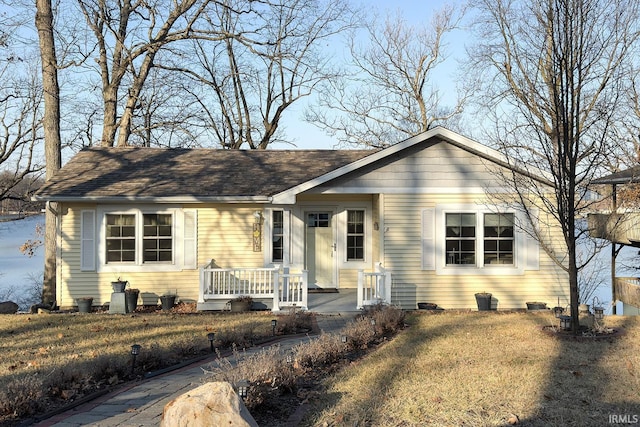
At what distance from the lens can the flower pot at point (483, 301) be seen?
12.4m

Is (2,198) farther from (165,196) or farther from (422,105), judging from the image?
(422,105)

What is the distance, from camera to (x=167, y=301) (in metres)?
13.0

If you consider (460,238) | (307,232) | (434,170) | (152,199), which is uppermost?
(434,170)

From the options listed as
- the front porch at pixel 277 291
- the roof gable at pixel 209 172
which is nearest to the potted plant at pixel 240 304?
the front porch at pixel 277 291

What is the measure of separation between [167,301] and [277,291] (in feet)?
9.39

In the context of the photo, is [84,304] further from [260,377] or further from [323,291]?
[260,377]

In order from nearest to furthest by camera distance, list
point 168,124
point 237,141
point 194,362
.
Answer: point 194,362
point 168,124
point 237,141

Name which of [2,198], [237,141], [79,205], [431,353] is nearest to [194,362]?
[431,353]

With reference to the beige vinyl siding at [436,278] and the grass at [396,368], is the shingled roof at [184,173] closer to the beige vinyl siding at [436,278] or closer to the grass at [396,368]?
the beige vinyl siding at [436,278]

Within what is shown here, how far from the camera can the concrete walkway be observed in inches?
191

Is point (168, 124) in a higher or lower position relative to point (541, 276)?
higher

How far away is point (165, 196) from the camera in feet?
42.6

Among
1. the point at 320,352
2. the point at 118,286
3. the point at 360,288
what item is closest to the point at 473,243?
the point at 360,288

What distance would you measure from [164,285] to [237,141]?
19.4 meters
